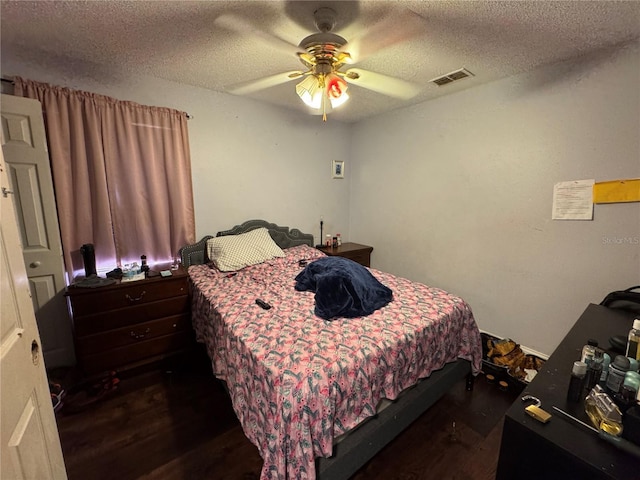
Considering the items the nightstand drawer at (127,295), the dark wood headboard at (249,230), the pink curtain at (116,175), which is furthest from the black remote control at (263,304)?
the pink curtain at (116,175)

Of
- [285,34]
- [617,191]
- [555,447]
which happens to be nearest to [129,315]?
[285,34]

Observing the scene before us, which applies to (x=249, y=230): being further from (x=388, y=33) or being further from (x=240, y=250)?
(x=388, y=33)

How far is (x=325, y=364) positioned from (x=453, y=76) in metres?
2.49

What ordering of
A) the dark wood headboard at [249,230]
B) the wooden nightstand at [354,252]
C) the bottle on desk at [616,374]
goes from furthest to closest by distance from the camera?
the wooden nightstand at [354,252] → the dark wood headboard at [249,230] → the bottle on desk at [616,374]

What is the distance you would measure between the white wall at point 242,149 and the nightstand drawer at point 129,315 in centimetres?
81

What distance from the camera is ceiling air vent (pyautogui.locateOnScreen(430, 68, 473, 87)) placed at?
2.26 meters

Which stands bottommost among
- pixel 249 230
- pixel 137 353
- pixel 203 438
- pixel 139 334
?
pixel 203 438

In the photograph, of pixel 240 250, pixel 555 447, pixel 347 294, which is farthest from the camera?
pixel 240 250

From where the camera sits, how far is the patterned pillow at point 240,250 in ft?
8.48

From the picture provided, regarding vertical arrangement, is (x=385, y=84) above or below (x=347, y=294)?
above

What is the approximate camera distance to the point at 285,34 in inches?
67.5

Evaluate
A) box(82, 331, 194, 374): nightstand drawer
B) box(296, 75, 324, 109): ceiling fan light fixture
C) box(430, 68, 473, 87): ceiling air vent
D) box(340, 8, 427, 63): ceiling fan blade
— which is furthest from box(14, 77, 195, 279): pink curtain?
box(430, 68, 473, 87): ceiling air vent

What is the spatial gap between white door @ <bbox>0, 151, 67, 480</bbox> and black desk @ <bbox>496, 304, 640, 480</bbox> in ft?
4.65

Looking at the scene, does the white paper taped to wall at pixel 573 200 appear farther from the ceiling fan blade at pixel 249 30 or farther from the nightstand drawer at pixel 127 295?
the nightstand drawer at pixel 127 295
